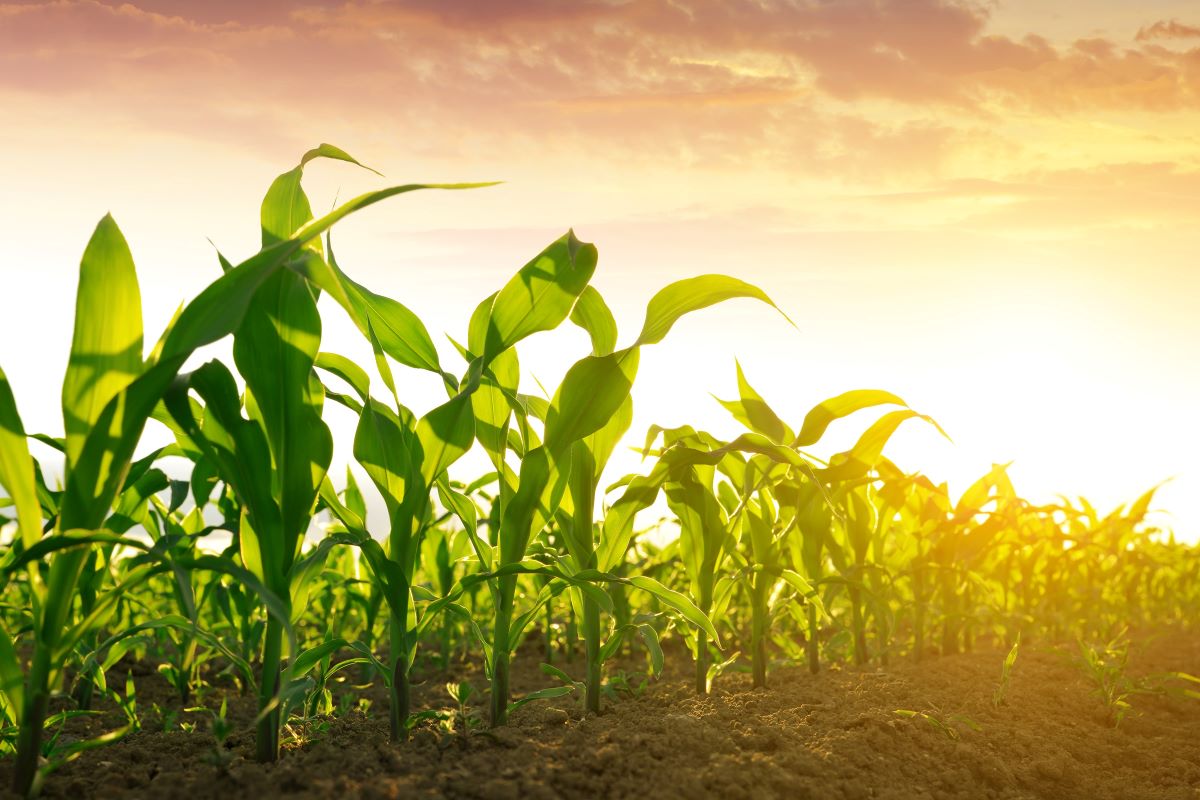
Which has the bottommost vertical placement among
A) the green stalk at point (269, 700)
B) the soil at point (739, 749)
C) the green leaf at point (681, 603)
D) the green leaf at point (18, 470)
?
the soil at point (739, 749)

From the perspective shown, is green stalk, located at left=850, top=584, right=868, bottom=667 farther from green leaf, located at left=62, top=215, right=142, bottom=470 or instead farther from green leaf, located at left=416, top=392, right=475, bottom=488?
green leaf, located at left=62, top=215, right=142, bottom=470

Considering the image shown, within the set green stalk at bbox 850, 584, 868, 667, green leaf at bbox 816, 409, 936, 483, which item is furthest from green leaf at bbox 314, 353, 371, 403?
green stalk at bbox 850, 584, 868, 667

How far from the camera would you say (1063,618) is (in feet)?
13.6

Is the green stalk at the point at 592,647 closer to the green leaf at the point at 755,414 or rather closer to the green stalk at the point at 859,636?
the green leaf at the point at 755,414

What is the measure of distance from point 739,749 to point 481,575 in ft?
2.18

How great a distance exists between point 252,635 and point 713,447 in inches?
58.3

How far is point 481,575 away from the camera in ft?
6.41

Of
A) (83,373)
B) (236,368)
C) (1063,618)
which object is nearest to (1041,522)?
(1063,618)

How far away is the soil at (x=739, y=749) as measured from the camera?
Answer: 1691 millimetres

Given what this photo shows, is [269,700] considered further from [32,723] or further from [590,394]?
[590,394]

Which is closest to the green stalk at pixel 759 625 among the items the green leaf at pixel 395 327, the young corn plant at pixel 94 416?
the green leaf at pixel 395 327

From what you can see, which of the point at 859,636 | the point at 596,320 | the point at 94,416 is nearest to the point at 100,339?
the point at 94,416

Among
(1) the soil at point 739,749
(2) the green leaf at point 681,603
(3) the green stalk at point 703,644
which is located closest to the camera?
(1) the soil at point 739,749

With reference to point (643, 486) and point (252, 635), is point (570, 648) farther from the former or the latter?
point (643, 486)
